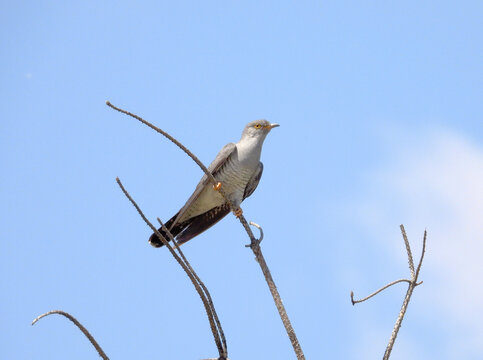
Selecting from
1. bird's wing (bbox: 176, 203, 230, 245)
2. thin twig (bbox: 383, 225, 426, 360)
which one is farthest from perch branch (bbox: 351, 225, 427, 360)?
bird's wing (bbox: 176, 203, 230, 245)

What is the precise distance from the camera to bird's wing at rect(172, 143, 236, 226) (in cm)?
582

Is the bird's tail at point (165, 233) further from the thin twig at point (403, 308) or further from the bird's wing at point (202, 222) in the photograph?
the thin twig at point (403, 308)

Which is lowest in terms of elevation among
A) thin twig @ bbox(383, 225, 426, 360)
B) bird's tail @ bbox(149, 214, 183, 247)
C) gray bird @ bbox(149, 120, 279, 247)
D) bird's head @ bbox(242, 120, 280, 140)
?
thin twig @ bbox(383, 225, 426, 360)

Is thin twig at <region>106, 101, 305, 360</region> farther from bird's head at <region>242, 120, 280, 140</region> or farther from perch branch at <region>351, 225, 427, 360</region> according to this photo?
bird's head at <region>242, 120, 280, 140</region>

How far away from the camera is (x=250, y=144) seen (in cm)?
625

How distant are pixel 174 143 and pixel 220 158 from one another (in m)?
3.41

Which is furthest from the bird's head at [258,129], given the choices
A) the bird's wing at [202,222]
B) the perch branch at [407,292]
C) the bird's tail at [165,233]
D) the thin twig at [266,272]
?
the perch branch at [407,292]

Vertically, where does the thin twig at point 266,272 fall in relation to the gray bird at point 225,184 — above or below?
below

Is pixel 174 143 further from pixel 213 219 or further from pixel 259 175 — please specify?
pixel 259 175

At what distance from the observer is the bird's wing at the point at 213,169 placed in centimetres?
582

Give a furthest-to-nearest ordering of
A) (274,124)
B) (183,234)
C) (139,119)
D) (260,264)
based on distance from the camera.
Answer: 1. (274,124)
2. (183,234)
3. (260,264)
4. (139,119)

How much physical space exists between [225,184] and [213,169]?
0.20 meters

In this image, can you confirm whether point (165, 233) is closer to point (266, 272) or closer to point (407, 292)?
point (266, 272)

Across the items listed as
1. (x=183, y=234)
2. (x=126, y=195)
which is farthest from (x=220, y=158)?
(x=126, y=195)
